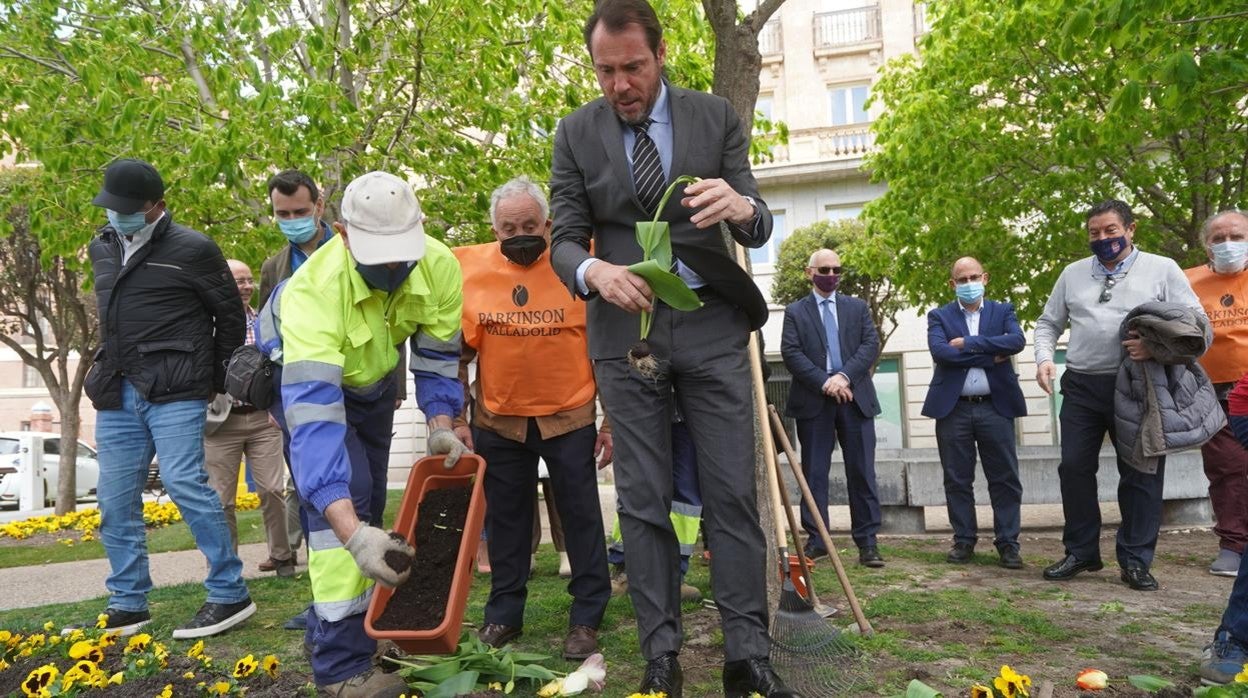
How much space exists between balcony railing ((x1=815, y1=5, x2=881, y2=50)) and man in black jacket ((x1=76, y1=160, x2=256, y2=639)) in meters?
23.2

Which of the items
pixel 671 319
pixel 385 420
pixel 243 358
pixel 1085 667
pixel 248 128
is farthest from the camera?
pixel 248 128

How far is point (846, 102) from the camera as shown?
25516mm

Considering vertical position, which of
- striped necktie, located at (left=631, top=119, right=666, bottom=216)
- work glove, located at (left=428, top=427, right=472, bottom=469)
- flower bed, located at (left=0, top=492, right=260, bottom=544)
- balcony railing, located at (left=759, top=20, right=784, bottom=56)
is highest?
balcony railing, located at (left=759, top=20, right=784, bottom=56)

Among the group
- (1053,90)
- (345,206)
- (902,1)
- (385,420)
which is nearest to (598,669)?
(385,420)

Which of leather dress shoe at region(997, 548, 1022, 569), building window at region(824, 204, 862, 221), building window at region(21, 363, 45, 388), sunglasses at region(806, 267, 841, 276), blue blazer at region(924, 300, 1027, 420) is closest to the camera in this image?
leather dress shoe at region(997, 548, 1022, 569)

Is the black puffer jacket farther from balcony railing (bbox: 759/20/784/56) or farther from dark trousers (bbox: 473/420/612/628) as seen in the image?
balcony railing (bbox: 759/20/784/56)

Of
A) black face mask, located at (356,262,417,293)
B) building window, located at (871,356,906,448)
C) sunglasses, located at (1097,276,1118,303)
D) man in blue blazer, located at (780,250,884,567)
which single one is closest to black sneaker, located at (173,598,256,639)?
black face mask, located at (356,262,417,293)

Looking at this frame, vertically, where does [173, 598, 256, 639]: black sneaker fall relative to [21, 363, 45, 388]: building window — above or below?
below

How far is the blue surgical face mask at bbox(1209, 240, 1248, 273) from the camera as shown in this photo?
232 inches

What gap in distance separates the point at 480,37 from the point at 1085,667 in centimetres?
754

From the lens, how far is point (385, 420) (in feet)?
12.1

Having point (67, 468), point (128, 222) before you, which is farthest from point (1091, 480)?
point (67, 468)

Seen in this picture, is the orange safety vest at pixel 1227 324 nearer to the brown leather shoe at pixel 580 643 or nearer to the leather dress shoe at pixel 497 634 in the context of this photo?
the brown leather shoe at pixel 580 643

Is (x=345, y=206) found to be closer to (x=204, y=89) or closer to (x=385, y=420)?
(x=385, y=420)
